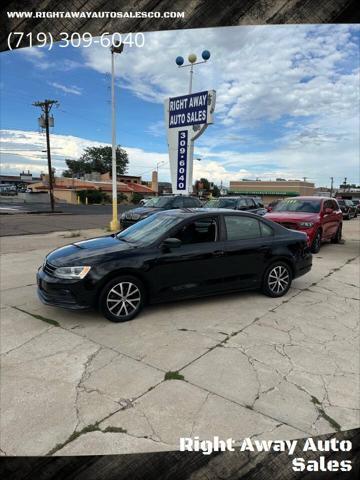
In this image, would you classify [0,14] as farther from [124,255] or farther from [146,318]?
[146,318]

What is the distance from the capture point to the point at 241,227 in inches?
229

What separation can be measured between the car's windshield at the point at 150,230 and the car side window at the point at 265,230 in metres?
1.48

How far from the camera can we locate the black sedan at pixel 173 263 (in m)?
4.64

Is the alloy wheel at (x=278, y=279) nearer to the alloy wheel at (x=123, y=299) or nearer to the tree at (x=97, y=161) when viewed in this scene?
the alloy wheel at (x=123, y=299)

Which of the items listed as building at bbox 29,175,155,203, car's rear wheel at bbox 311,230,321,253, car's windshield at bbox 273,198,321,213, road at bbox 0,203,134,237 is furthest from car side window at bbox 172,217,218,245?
building at bbox 29,175,155,203

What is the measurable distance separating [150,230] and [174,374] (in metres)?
2.56

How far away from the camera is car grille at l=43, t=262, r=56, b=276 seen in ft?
15.5

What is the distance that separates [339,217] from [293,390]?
10294mm

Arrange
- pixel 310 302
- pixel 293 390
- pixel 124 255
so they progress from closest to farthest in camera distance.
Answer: pixel 293 390 < pixel 124 255 < pixel 310 302

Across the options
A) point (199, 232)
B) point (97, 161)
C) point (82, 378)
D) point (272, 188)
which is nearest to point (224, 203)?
point (199, 232)

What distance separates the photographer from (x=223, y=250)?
17.9 feet

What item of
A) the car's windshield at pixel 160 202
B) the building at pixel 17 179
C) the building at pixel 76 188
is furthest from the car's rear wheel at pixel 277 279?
the building at pixel 17 179

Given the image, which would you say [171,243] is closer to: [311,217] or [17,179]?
[311,217]

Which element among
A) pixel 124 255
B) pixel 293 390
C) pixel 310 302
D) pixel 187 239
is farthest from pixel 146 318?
pixel 310 302
